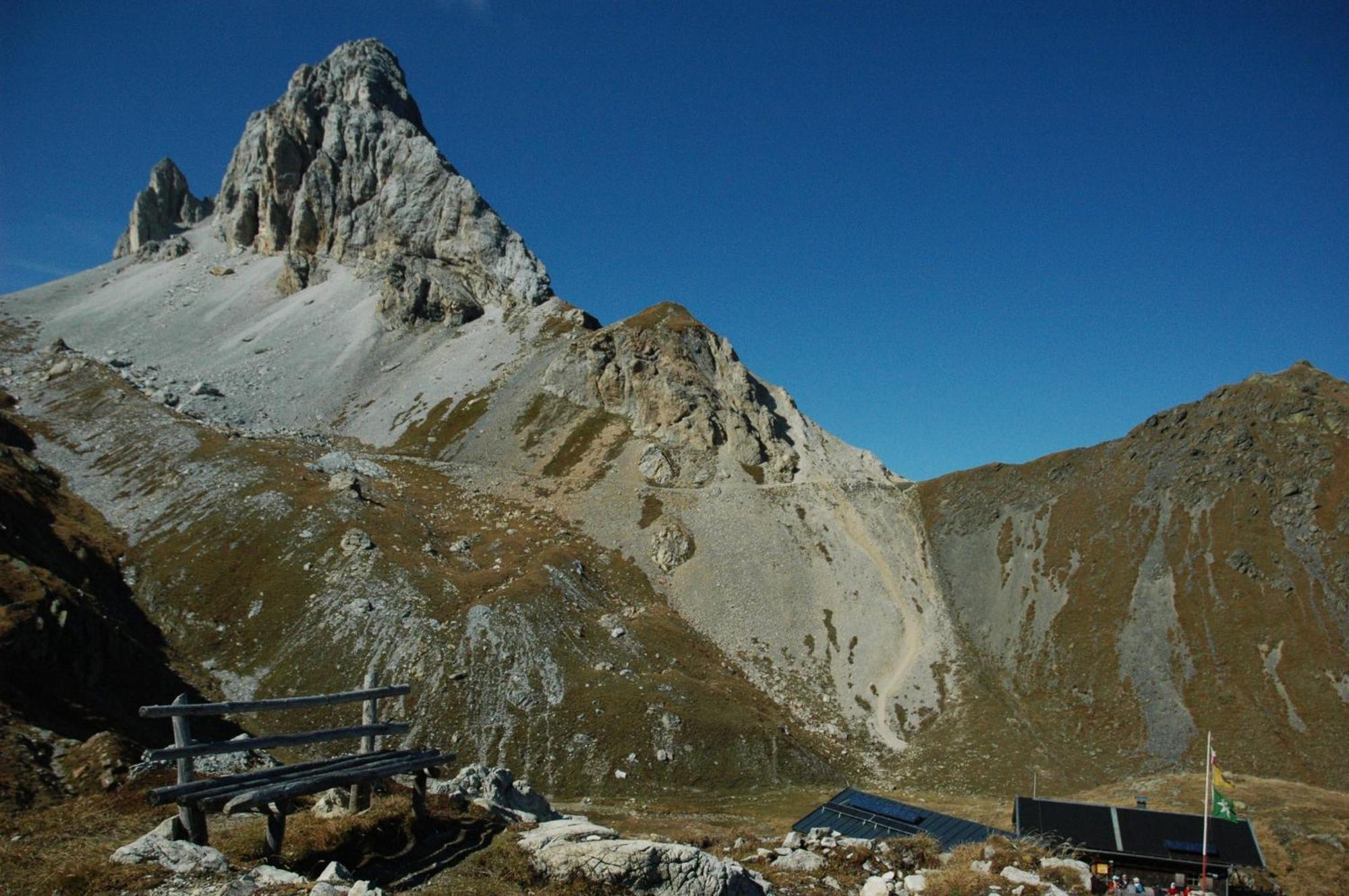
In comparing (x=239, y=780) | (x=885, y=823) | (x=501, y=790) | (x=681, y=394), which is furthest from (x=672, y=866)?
(x=681, y=394)

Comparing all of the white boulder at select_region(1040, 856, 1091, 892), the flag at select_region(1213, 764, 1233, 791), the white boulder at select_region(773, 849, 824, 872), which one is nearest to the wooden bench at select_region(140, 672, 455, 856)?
the white boulder at select_region(773, 849, 824, 872)

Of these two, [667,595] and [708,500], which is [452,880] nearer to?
[667,595]

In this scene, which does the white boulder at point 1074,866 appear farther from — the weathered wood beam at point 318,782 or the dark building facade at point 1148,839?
the weathered wood beam at point 318,782

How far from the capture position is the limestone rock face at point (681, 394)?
381 feet

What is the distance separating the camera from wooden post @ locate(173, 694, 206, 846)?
1391cm

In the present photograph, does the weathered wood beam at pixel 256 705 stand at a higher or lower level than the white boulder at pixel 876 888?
higher

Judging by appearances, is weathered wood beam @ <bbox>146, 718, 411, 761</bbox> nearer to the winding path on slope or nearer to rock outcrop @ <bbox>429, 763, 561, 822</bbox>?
rock outcrop @ <bbox>429, 763, 561, 822</bbox>

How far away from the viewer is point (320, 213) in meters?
184

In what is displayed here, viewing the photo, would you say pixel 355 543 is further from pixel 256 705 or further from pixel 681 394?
pixel 681 394

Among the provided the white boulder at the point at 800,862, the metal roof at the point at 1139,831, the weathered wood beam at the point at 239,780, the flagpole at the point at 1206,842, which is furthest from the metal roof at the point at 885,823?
the weathered wood beam at the point at 239,780

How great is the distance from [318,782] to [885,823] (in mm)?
25743

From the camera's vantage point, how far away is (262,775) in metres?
14.7

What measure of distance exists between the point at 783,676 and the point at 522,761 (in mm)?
32129

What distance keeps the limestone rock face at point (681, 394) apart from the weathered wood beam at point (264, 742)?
→ 91.1 m
